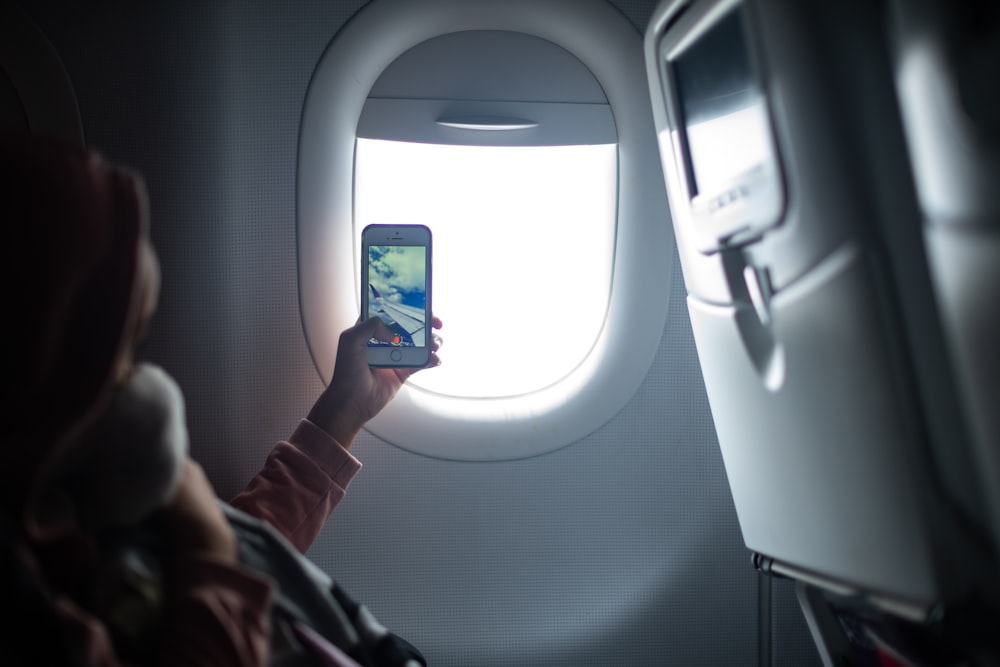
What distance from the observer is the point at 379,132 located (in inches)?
52.5

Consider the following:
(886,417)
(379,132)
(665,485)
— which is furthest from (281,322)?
(886,417)

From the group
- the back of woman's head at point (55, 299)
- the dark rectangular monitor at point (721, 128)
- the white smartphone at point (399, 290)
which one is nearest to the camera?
the back of woman's head at point (55, 299)

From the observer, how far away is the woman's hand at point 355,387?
1.19 metres

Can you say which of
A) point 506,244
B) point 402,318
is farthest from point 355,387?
Answer: point 506,244

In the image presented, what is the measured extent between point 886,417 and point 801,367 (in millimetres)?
128

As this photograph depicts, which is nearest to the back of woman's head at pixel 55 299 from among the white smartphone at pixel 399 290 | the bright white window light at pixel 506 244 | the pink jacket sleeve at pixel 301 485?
the pink jacket sleeve at pixel 301 485

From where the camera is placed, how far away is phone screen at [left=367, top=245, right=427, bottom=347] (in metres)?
1.25

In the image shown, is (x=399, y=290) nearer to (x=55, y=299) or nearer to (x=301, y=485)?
(x=301, y=485)

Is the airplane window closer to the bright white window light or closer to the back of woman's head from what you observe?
the bright white window light

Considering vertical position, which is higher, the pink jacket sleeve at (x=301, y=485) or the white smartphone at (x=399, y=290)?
the white smartphone at (x=399, y=290)

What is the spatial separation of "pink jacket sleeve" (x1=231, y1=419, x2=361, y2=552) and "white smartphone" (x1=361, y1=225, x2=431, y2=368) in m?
0.16

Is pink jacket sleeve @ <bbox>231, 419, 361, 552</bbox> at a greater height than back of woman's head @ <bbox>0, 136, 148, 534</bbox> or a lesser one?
lesser

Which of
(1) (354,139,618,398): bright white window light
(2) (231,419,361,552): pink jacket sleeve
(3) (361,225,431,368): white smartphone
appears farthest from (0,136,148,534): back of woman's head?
(1) (354,139,618,398): bright white window light

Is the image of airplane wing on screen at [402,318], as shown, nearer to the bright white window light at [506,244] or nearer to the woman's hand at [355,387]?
the woman's hand at [355,387]
